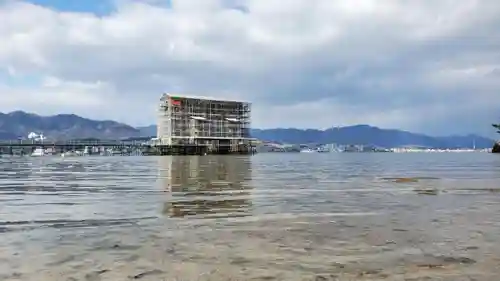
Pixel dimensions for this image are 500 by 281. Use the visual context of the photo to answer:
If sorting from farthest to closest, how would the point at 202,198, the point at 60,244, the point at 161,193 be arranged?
the point at 161,193, the point at 202,198, the point at 60,244

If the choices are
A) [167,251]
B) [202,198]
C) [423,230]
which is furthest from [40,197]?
Result: [423,230]

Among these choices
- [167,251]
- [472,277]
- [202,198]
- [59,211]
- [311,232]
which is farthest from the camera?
[202,198]

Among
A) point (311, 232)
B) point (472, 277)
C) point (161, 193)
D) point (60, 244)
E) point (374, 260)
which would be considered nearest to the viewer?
point (472, 277)

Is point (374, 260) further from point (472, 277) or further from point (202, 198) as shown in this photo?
point (202, 198)

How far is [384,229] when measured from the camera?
16781mm

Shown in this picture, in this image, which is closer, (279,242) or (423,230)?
(279,242)

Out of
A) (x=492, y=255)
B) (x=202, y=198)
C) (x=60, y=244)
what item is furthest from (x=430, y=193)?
(x=60, y=244)

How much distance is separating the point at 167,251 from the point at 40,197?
58.9 ft

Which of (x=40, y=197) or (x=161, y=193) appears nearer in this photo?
(x=40, y=197)

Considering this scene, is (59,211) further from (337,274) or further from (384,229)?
(337,274)

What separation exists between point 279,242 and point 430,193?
64.7ft

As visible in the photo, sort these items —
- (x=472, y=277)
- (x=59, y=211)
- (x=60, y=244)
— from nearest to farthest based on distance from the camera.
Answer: (x=472, y=277), (x=60, y=244), (x=59, y=211)

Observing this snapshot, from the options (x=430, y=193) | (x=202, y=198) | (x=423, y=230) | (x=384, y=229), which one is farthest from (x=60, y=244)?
(x=430, y=193)

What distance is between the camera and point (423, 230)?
16594 millimetres
